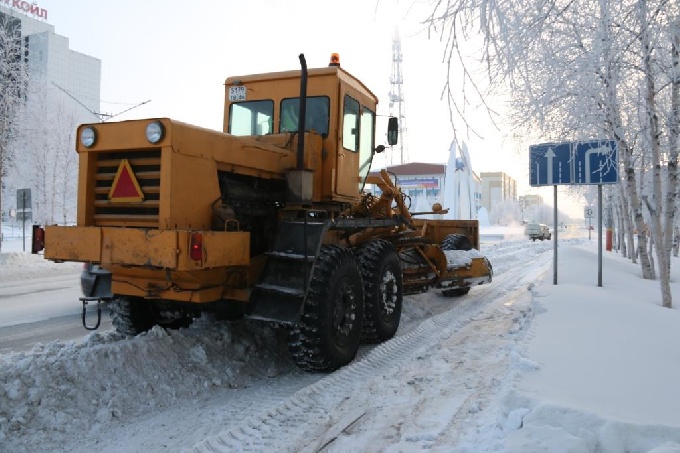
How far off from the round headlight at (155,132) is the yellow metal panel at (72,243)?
0.91 metres

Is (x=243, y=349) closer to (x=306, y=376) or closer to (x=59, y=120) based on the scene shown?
(x=306, y=376)

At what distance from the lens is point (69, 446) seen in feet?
11.4

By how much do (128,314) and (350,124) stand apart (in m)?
3.38

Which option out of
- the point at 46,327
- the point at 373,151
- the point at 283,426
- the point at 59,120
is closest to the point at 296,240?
the point at 283,426

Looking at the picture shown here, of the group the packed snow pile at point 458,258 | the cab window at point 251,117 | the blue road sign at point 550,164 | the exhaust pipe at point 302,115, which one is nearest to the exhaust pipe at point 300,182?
the exhaust pipe at point 302,115

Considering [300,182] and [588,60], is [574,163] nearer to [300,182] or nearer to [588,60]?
[588,60]

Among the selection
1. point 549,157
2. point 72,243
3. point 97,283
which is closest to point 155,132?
point 72,243

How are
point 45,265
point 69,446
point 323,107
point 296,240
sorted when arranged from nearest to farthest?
point 69,446 < point 296,240 < point 323,107 < point 45,265

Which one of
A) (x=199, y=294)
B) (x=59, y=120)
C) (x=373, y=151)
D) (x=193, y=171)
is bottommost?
(x=199, y=294)

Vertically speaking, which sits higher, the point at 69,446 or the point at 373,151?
the point at 373,151

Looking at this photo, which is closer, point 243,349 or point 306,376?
point 306,376

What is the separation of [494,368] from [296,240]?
2.17 m

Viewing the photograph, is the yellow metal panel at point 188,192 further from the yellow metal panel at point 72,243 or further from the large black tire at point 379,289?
the large black tire at point 379,289

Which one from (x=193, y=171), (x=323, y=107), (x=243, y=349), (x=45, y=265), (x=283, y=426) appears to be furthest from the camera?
(x=45, y=265)
